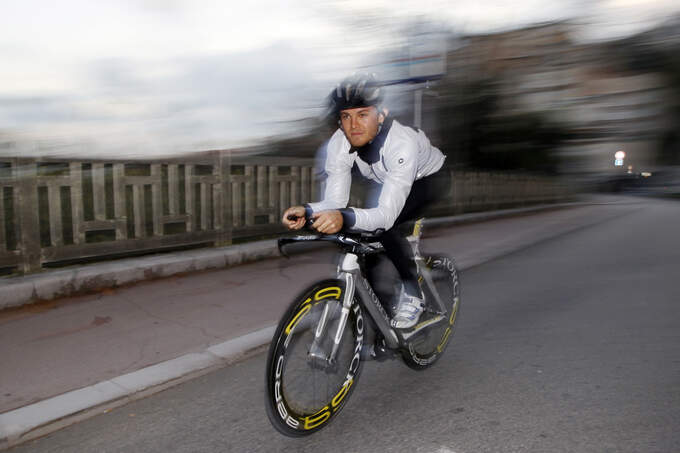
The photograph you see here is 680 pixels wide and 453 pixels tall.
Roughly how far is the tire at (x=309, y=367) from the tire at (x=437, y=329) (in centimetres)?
54

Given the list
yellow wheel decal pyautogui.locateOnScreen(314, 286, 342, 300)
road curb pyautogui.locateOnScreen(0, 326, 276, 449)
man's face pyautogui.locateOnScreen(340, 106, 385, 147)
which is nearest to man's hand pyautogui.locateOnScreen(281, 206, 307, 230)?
yellow wheel decal pyautogui.locateOnScreen(314, 286, 342, 300)

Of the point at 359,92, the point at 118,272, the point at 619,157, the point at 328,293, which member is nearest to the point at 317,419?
the point at 328,293

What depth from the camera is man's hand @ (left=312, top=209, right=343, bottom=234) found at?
2326 millimetres

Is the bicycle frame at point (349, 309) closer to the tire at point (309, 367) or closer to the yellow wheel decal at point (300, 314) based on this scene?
the tire at point (309, 367)

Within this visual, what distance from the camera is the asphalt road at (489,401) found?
8.74 feet

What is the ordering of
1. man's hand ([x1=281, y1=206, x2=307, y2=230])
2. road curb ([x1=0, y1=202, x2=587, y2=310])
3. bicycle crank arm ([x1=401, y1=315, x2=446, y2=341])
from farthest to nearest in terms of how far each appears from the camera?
road curb ([x1=0, y1=202, x2=587, y2=310]) < bicycle crank arm ([x1=401, y1=315, x2=446, y2=341]) < man's hand ([x1=281, y1=206, x2=307, y2=230])

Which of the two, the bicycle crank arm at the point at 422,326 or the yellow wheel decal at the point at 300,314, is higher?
the yellow wheel decal at the point at 300,314

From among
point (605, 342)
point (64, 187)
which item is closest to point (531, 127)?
point (605, 342)

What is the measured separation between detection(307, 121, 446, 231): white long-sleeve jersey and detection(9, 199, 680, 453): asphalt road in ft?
3.76

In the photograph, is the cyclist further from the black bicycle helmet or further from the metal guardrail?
the metal guardrail

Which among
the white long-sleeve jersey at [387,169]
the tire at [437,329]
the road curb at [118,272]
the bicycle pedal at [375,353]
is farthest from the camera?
the road curb at [118,272]

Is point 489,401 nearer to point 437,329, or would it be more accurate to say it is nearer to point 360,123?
point 437,329

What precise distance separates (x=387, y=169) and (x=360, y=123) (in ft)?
0.96

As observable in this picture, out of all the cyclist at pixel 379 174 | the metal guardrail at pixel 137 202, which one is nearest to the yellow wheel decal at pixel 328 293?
the cyclist at pixel 379 174
